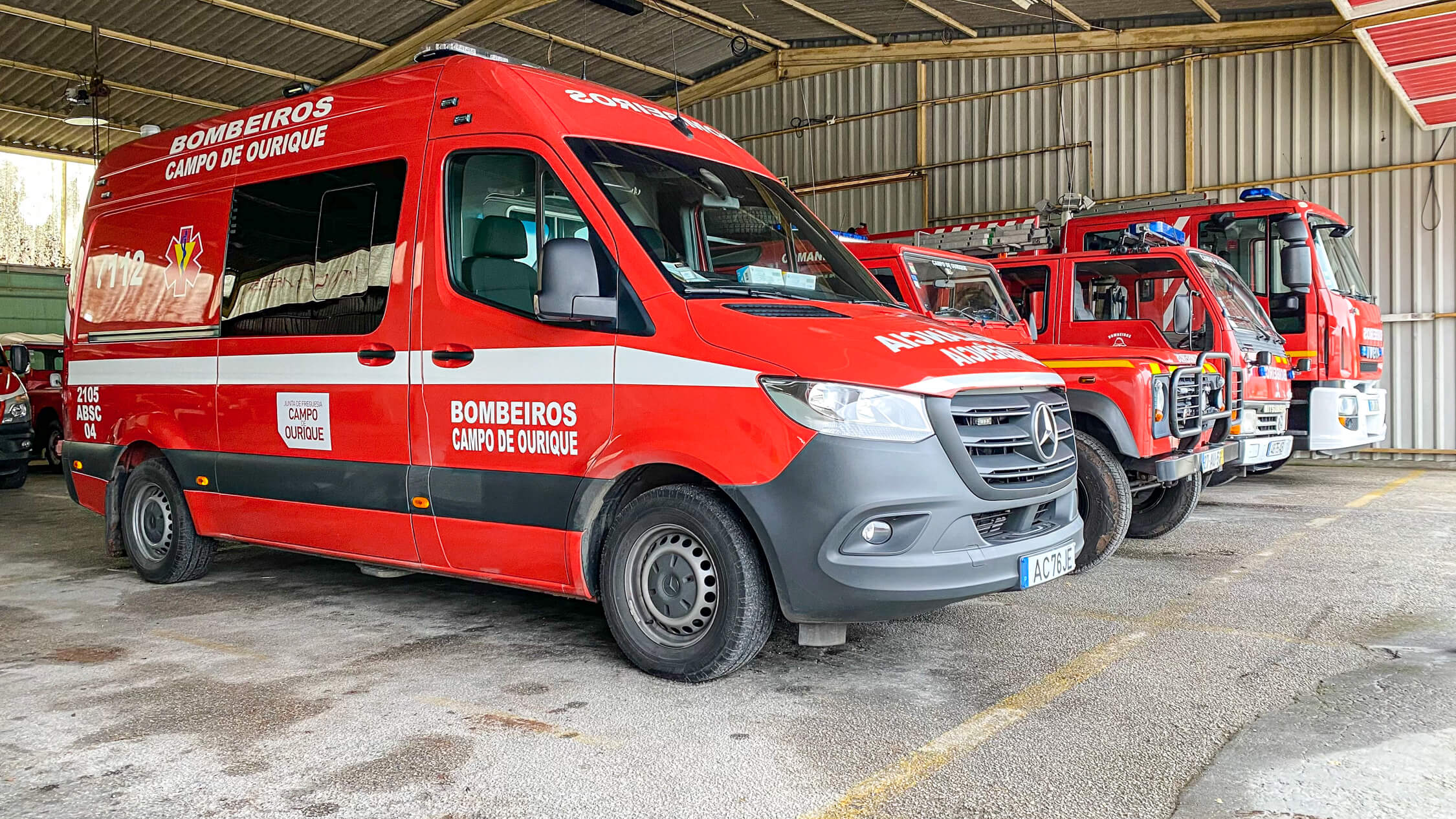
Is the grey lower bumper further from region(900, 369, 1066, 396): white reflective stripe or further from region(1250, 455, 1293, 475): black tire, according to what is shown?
region(1250, 455, 1293, 475): black tire

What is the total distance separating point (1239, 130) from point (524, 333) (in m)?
14.2

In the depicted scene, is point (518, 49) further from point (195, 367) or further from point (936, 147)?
point (195, 367)

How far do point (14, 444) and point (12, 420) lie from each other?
10.2 inches

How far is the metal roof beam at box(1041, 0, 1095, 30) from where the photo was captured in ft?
50.1

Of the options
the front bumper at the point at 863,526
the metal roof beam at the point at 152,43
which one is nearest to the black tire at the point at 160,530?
the front bumper at the point at 863,526

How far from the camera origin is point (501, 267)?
15.0 ft

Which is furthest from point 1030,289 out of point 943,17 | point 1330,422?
point 943,17

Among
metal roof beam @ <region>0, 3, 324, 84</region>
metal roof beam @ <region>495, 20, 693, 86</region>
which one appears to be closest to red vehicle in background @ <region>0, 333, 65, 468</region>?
metal roof beam @ <region>0, 3, 324, 84</region>

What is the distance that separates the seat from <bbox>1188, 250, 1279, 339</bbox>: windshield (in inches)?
222

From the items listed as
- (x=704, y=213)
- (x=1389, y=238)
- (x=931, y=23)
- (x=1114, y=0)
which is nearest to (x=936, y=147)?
(x=931, y=23)

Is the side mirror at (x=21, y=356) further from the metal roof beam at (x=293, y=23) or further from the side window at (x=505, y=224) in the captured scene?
the side window at (x=505, y=224)

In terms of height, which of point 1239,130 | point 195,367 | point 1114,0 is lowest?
point 195,367

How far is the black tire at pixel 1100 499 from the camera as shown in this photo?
622 cm

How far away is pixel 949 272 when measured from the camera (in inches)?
319
